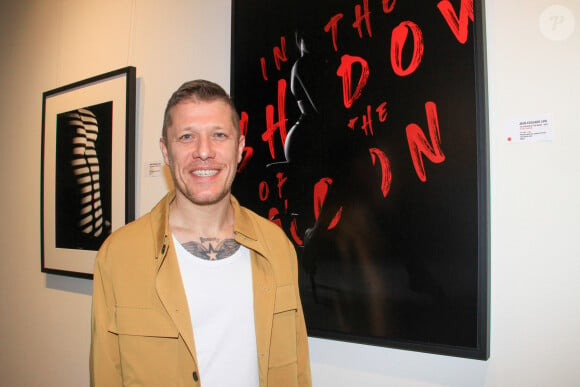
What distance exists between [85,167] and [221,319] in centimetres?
138

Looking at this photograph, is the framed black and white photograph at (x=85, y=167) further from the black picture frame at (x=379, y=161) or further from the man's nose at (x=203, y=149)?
the man's nose at (x=203, y=149)

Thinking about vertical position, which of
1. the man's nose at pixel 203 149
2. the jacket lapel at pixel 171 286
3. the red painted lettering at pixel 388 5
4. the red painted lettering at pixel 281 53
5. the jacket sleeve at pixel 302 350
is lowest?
the jacket sleeve at pixel 302 350

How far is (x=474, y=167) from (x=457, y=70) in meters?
0.28

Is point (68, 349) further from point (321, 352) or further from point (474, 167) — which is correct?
point (474, 167)

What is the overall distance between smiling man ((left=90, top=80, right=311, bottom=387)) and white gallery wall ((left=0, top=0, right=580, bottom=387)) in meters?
0.34

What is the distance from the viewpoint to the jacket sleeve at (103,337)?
1.10 metres

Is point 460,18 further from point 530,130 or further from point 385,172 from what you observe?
point 385,172

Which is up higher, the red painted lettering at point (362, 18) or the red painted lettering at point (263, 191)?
the red painted lettering at point (362, 18)

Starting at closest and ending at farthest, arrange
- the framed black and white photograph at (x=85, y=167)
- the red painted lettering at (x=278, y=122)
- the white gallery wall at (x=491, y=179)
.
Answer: the white gallery wall at (x=491, y=179) < the red painted lettering at (x=278, y=122) < the framed black and white photograph at (x=85, y=167)

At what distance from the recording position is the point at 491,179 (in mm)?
1122

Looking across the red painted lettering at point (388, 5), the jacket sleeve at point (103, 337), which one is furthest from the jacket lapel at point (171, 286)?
the red painted lettering at point (388, 5)

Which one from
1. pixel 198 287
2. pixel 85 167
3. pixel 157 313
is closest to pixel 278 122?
pixel 198 287

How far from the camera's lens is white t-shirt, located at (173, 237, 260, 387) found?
112cm

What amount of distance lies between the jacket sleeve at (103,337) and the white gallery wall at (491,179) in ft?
2.19
